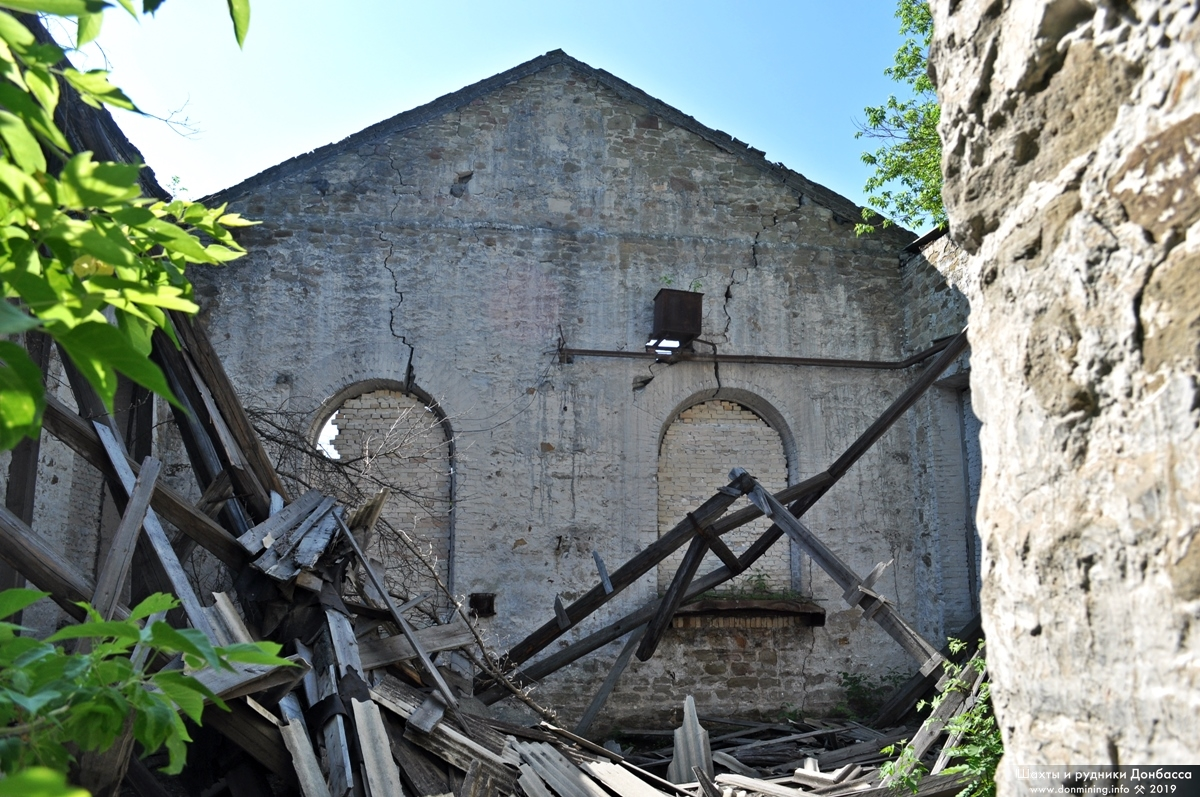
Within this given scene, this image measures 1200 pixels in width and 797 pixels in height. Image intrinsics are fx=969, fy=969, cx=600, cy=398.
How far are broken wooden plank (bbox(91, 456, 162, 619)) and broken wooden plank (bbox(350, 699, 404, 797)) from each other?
1.24 m

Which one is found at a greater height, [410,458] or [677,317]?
[677,317]

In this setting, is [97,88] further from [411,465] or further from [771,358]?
[771,358]

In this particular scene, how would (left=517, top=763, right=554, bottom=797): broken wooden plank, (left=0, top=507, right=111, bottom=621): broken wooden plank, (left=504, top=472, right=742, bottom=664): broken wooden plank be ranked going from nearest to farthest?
(left=0, top=507, right=111, bottom=621): broken wooden plank, (left=517, top=763, right=554, bottom=797): broken wooden plank, (left=504, top=472, right=742, bottom=664): broken wooden plank

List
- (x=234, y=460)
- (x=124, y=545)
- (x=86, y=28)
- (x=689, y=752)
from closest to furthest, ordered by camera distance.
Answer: (x=86, y=28), (x=124, y=545), (x=234, y=460), (x=689, y=752)

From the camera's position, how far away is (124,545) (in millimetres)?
4266

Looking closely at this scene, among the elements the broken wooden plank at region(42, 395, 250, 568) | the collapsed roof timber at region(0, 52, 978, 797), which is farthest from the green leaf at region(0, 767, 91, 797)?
the collapsed roof timber at region(0, 52, 978, 797)

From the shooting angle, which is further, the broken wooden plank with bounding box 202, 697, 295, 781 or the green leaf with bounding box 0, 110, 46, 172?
the broken wooden plank with bounding box 202, 697, 295, 781

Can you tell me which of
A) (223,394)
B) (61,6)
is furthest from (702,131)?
(61,6)

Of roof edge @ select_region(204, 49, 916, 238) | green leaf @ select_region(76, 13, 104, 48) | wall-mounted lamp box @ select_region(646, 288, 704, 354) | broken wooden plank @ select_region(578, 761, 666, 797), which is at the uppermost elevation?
roof edge @ select_region(204, 49, 916, 238)

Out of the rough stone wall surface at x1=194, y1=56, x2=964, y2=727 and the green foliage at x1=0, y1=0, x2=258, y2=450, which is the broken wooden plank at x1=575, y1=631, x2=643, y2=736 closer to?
the rough stone wall surface at x1=194, y1=56, x2=964, y2=727

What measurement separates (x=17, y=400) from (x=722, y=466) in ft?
28.2

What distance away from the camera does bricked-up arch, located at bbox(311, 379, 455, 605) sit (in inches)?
348

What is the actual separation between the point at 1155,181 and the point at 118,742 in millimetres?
3809

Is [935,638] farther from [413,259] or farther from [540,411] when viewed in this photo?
[413,259]
